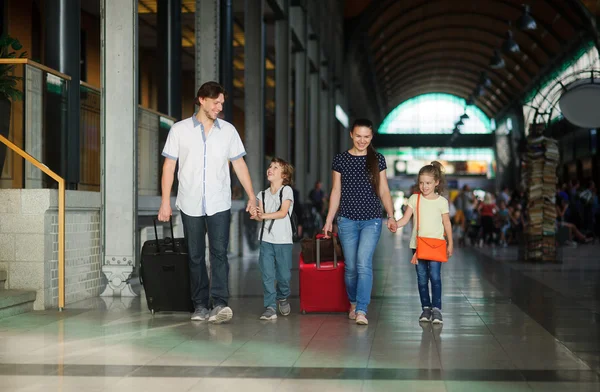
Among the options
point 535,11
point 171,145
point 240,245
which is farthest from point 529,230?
point 535,11

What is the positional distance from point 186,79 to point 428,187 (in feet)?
92.4

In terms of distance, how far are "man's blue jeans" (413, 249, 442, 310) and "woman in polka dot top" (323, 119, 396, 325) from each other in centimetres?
50

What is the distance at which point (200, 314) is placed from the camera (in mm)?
7676

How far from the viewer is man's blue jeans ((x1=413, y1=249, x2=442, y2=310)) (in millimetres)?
7823

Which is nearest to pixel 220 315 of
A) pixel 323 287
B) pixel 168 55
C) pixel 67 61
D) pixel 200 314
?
pixel 200 314

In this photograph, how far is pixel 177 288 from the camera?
7910mm

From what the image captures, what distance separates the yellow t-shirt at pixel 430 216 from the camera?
25.8ft

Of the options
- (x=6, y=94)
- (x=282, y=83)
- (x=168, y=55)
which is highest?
(x=282, y=83)

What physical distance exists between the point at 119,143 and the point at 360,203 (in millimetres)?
3273

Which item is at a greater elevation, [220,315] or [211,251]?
[211,251]

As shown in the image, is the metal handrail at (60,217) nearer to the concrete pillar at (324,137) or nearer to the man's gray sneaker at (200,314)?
the man's gray sneaker at (200,314)

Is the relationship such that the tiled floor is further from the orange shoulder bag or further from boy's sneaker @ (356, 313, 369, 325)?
the orange shoulder bag

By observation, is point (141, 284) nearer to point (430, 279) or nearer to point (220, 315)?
point (220, 315)

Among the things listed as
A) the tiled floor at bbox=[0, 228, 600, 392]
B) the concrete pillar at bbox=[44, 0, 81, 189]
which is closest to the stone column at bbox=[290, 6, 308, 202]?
the concrete pillar at bbox=[44, 0, 81, 189]
